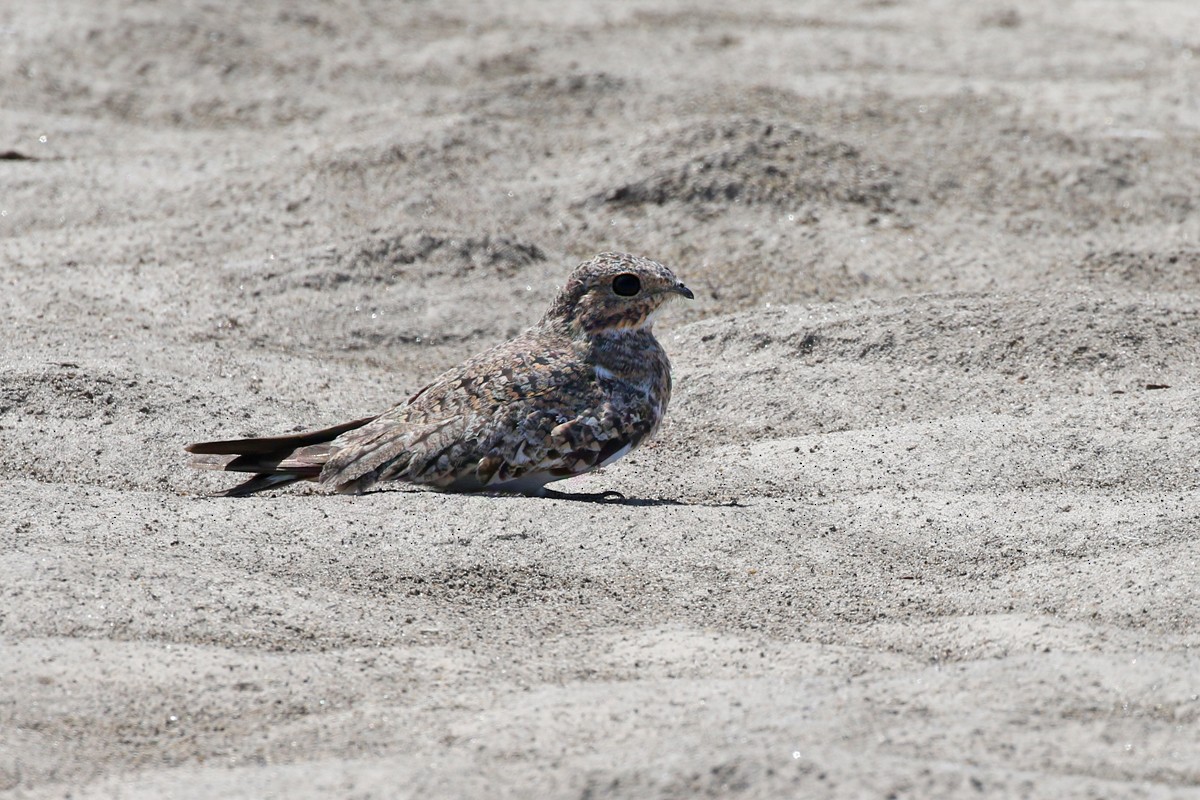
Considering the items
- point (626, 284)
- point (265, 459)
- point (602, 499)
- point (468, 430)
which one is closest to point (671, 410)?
point (626, 284)

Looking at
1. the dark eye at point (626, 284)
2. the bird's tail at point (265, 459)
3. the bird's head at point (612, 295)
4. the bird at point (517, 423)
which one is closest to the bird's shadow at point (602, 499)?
the bird at point (517, 423)

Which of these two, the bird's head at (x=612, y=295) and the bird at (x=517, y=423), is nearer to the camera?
the bird at (x=517, y=423)

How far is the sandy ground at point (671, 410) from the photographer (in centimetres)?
359

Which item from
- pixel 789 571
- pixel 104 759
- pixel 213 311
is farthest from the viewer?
→ pixel 213 311

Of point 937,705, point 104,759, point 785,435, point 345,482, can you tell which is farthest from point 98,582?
point 785,435

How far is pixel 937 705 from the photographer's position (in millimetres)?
3631

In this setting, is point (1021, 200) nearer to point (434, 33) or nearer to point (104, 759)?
point (434, 33)

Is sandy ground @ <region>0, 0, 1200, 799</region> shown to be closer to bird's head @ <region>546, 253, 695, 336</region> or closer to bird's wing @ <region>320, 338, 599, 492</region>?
bird's wing @ <region>320, 338, 599, 492</region>

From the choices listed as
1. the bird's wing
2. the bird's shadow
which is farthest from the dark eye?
the bird's shadow

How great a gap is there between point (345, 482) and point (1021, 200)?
4.88m

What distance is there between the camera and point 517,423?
555 centimetres

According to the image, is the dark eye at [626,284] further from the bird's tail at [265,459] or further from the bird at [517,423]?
the bird's tail at [265,459]

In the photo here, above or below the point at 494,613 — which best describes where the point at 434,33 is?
above

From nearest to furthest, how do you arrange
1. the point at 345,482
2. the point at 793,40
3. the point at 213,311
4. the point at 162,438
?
the point at 345,482 → the point at 162,438 → the point at 213,311 → the point at 793,40
